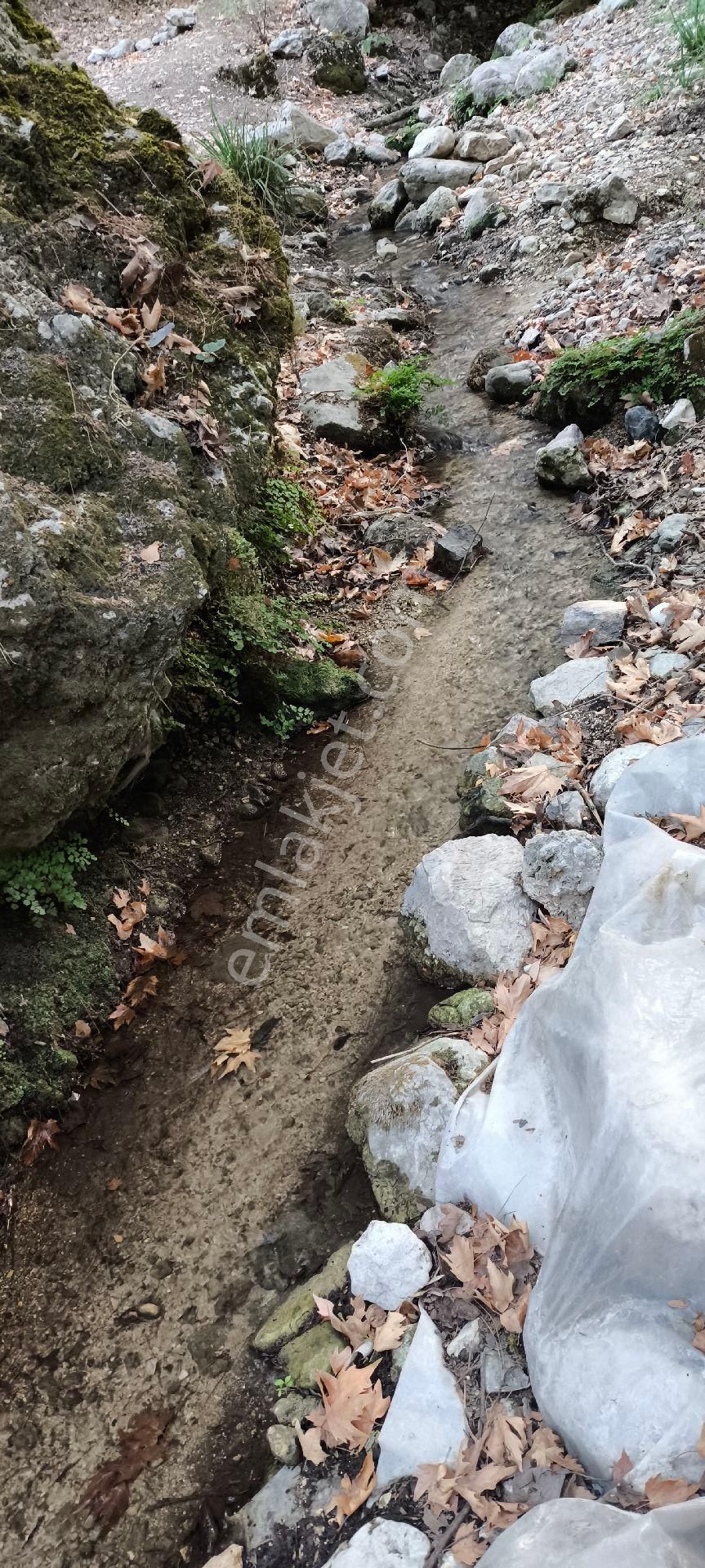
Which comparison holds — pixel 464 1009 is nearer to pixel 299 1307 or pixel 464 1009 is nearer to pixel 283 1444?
pixel 299 1307

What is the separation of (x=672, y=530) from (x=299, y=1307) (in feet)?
14.4

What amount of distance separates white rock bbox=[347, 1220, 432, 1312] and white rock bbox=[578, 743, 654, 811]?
188 cm

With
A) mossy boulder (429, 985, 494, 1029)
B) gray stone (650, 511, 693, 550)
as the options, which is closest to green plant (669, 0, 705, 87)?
gray stone (650, 511, 693, 550)

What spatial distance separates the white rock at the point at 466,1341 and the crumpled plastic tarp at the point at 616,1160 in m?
0.24

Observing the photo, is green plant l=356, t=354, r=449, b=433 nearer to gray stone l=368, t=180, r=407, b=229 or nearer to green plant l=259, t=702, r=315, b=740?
green plant l=259, t=702, r=315, b=740

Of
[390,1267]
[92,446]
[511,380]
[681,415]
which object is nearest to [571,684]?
[681,415]

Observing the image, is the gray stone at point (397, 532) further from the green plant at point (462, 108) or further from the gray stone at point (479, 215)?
the green plant at point (462, 108)

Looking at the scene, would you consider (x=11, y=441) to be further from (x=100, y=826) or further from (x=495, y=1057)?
(x=495, y=1057)

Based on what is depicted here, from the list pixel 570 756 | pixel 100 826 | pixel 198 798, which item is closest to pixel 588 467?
pixel 570 756

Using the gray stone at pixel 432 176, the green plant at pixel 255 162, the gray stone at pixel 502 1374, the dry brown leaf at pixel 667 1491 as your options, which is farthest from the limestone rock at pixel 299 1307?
the gray stone at pixel 432 176

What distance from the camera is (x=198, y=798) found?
439 cm

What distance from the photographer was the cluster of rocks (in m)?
16.5

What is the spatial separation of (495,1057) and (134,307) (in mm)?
3991

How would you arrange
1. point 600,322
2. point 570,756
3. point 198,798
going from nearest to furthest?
1. point 570,756
2. point 198,798
3. point 600,322
